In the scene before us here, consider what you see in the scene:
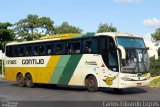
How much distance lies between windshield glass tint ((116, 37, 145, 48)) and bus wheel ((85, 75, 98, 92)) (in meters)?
2.61

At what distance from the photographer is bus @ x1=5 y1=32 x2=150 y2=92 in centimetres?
2166

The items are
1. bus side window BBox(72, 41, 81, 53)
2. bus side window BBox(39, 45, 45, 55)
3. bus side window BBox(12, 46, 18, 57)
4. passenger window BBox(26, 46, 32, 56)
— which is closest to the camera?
bus side window BBox(72, 41, 81, 53)

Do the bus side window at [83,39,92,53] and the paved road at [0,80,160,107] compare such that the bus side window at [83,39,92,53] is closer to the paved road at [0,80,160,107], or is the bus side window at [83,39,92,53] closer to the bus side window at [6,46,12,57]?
the paved road at [0,80,160,107]

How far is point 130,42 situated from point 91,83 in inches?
126

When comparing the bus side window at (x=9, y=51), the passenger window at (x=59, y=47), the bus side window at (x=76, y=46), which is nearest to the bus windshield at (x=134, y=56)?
the bus side window at (x=76, y=46)

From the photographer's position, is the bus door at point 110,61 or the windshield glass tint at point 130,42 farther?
the windshield glass tint at point 130,42

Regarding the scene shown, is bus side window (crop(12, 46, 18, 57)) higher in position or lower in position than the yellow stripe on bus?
higher

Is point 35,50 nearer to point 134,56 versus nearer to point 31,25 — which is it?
point 134,56

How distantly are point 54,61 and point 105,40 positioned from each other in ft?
16.0

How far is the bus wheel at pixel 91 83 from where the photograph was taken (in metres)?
23.0

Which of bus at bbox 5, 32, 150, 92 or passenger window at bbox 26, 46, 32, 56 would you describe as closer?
bus at bbox 5, 32, 150, 92

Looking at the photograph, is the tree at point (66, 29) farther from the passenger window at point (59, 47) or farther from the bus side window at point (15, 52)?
the passenger window at point (59, 47)

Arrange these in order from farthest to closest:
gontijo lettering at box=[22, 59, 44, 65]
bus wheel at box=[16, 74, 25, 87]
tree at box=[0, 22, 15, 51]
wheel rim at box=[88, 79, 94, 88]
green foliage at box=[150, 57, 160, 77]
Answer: tree at box=[0, 22, 15, 51]
green foliage at box=[150, 57, 160, 77]
bus wheel at box=[16, 74, 25, 87]
gontijo lettering at box=[22, 59, 44, 65]
wheel rim at box=[88, 79, 94, 88]

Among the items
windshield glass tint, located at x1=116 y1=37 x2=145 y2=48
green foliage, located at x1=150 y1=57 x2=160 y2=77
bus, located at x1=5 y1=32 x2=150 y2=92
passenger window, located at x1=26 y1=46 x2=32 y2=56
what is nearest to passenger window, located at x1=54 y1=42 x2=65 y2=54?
bus, located at x1=5 y1=32 x2=150 y2=92
